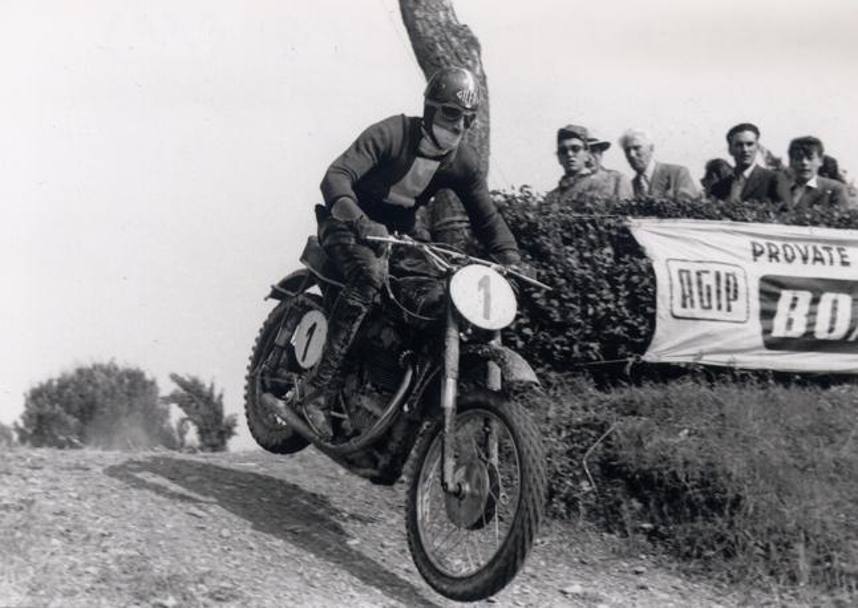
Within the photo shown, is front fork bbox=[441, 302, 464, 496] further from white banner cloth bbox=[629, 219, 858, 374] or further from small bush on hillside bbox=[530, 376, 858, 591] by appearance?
white banner cloth bbox=[629, 219, 858, 374]

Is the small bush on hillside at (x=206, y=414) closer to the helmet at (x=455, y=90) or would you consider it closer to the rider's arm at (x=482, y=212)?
the rider's arm at (x=482, y=212)

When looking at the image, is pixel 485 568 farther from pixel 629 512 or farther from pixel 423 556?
pixel 629 512

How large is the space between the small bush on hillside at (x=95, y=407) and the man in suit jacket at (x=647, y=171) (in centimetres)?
446

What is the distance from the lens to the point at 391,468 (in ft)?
19.2

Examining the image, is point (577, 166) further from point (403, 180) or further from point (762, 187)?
point (403, 180)

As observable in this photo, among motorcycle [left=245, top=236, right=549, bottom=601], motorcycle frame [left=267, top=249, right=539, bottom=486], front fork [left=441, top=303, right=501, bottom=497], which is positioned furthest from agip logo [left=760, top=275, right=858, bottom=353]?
front fork [left=441, top=303, right=501, bottom=497]

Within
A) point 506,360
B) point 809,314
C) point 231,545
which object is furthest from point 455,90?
point 809,314

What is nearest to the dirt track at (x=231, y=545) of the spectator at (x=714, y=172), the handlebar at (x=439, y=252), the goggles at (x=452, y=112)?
the handlebar at (x=439, y=252)

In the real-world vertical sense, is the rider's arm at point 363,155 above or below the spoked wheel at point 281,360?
above

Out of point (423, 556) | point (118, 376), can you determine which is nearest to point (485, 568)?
point (423, 556)

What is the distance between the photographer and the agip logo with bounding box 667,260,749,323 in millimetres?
9266

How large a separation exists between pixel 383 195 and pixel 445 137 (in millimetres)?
458

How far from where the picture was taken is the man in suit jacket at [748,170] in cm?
1057

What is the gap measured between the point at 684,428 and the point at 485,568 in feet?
8.70
